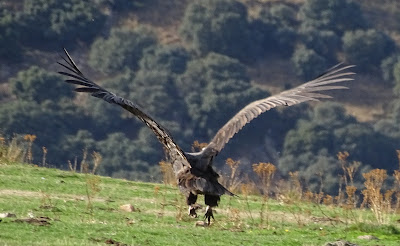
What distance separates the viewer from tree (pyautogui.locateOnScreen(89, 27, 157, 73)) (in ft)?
310

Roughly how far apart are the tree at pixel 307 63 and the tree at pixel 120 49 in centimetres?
1257

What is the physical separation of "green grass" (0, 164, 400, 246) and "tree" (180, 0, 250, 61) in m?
79.7

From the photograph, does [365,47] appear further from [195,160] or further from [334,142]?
[195,160]

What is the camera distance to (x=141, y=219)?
1752cm

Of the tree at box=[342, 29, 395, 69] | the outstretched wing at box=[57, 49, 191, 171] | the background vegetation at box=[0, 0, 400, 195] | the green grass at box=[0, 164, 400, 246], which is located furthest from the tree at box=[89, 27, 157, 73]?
the outstretched wing at box=[57, 49, 191, 171]

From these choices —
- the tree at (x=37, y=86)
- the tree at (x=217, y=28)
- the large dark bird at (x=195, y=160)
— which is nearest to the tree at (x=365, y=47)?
the tree at (x=217, y=28)

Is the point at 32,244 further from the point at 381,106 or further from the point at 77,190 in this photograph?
the point at 381,106

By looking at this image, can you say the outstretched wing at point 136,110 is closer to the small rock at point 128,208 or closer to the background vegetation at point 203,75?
the small rock at point 128,208

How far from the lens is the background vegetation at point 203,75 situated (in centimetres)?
8250

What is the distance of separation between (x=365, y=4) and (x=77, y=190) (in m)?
94.8

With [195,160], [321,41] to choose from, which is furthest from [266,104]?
[321,41]

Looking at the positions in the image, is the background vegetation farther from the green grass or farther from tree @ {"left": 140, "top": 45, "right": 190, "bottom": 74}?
the green grass

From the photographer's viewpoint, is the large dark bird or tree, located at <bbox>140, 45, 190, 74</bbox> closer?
the large dark bird

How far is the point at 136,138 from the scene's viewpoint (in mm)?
85812
